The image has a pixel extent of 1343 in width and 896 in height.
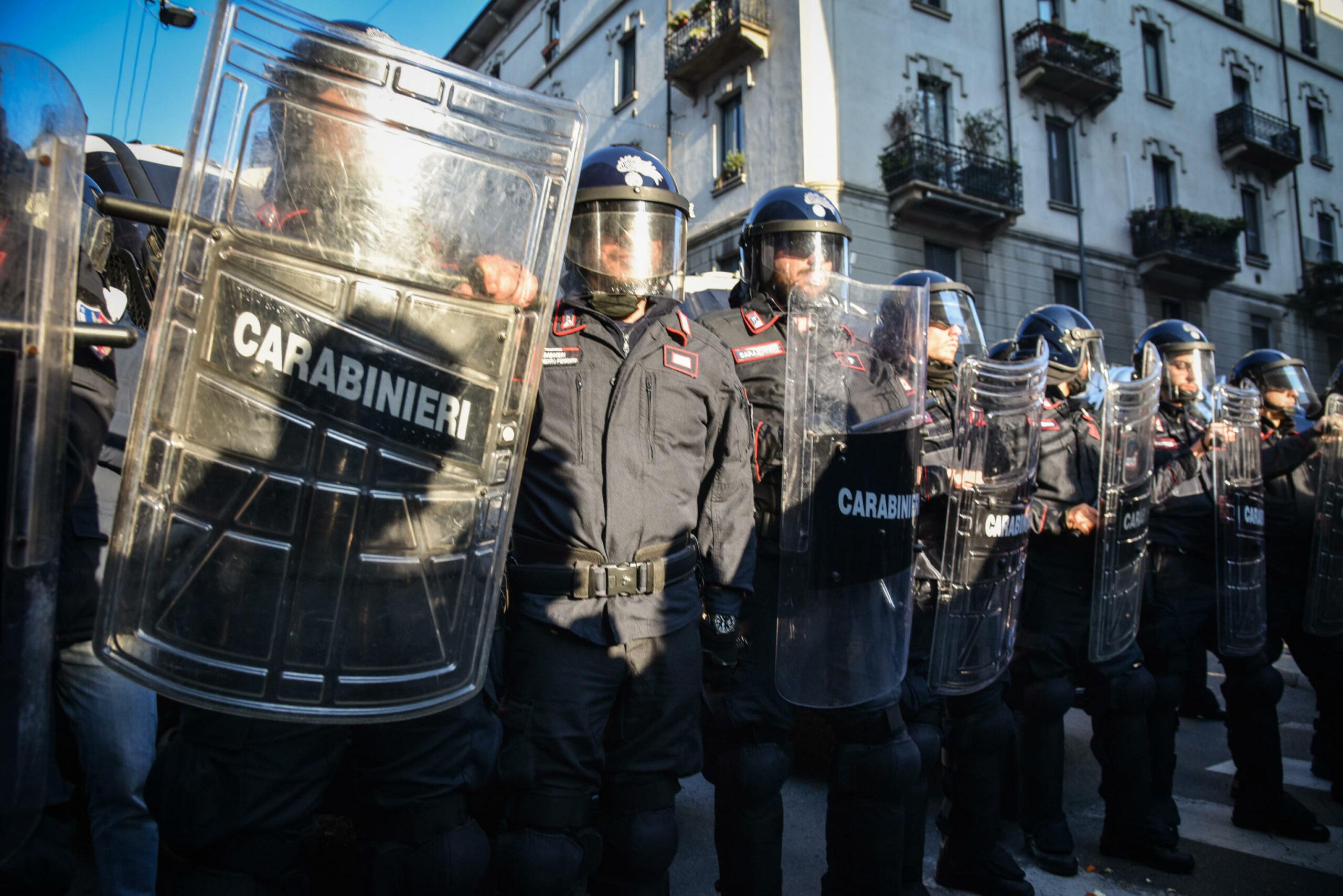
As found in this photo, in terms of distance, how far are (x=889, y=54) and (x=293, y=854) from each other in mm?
15487

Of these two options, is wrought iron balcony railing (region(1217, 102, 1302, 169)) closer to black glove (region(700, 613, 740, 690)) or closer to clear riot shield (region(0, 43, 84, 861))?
black glove (region(700, 613, 740, 690))

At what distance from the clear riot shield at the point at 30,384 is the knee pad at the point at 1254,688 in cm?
410

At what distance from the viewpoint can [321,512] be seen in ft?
4.58

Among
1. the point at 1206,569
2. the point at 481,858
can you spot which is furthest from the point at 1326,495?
the point at 481,858

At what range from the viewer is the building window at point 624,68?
59.7 ft

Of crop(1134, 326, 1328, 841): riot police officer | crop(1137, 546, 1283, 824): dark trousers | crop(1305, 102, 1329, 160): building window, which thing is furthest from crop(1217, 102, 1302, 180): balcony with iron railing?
crop(1137, 546, 1283, 824): dark trousers

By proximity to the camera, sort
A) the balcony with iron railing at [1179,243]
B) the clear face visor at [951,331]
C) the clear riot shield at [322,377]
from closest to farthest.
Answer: the clear riot shield at [322,377]
the clear face visor at [951,331]
the balcony with iron railing at [1179,243]

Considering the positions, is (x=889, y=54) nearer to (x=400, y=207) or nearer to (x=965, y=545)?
(x=965, y=545)

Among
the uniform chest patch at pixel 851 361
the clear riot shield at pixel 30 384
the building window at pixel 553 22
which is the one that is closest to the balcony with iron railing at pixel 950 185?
the building window at pixel 553 22

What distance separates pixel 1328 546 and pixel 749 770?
10.7ft

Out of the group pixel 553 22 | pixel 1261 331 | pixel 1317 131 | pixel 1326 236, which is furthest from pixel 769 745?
pixel 1317 131

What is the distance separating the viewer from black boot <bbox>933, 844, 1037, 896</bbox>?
287 centimetres

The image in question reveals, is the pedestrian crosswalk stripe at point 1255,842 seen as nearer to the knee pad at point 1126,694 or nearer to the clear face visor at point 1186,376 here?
the knee pad at point 1126,694

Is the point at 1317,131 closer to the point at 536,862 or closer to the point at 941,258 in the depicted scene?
the point at 941,258
